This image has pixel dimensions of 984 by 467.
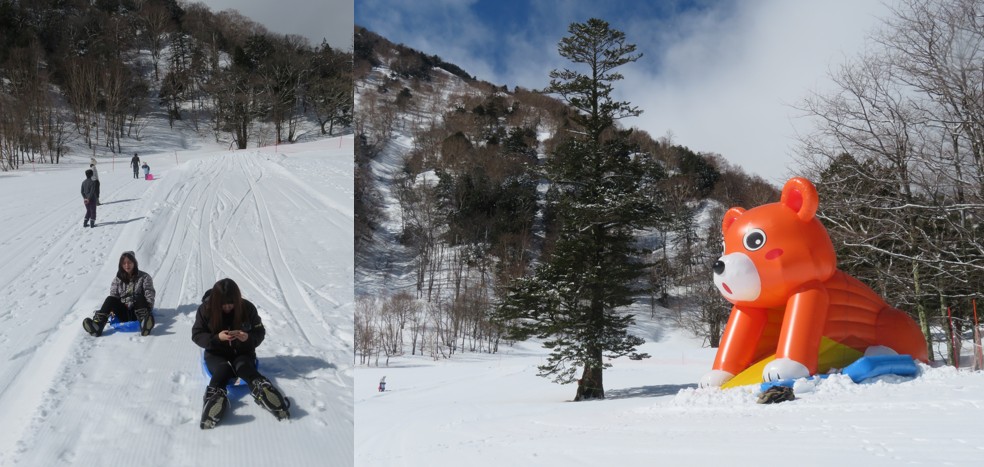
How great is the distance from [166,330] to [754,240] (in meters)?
7.15

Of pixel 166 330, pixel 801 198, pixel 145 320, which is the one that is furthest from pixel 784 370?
pixel 145 320

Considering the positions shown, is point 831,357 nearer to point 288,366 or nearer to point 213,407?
point 288,366

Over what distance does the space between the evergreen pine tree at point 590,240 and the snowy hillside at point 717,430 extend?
261cm

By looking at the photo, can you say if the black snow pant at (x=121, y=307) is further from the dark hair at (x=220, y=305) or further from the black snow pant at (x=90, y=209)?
the black snow pant at (x=90, y=209)

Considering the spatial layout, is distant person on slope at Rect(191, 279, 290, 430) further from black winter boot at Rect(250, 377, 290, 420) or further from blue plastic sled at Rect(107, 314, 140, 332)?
blue plastic sled at Rect(107, 314, 140, 332)

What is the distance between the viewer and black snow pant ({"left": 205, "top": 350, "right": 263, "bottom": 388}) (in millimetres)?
4695

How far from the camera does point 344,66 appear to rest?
81.8 ft

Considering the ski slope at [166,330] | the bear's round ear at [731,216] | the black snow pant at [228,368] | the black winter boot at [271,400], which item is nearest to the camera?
the ski slope at [166,330]

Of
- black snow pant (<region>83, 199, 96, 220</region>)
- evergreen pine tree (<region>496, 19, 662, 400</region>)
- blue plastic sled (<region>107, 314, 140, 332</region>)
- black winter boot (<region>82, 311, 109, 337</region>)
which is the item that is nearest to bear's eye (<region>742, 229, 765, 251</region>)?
evergreen pine tree (<region>496, 19, 662, 400</region>)

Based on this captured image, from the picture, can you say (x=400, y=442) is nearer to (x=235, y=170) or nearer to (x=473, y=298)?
(x=235, y=170)

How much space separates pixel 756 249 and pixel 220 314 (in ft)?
21.4

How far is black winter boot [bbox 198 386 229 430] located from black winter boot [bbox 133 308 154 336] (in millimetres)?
2332

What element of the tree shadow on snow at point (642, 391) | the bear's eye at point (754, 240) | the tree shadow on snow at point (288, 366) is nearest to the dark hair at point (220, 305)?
the tree shadow on snow at point (288, 366)

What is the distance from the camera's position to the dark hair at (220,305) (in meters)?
5.07
